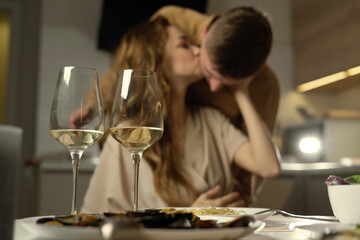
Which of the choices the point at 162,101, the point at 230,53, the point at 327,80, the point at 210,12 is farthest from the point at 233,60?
the point at 327,80

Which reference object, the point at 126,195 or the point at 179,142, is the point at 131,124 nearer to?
the point at 126,195

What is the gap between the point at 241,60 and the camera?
5.72 feet

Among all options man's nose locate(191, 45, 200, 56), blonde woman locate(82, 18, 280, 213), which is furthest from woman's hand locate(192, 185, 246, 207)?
man's nose locate(191, 45, 200, 56)

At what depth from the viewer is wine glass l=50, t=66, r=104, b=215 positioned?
23.3 inches

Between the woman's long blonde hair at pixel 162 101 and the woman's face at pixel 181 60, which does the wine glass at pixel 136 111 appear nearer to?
the woman's long blonde hair at pixel 162 101

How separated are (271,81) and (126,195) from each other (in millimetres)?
876

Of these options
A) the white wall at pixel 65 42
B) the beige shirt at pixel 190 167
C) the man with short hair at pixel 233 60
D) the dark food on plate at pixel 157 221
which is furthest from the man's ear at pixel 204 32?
the dark food on plate at pixel 157 221

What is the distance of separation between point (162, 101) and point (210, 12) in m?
1.57

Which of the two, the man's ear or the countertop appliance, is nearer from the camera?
the man's ear

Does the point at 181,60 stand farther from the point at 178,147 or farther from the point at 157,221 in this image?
the point at 157,221

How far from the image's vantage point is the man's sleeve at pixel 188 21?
1862 mm

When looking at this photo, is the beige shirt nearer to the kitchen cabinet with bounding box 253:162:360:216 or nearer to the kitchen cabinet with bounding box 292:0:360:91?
the kitchen cabinet with bounding box 253:162:360:216

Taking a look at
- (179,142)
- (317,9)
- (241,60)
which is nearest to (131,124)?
(179,142)

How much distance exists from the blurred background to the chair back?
221cm
